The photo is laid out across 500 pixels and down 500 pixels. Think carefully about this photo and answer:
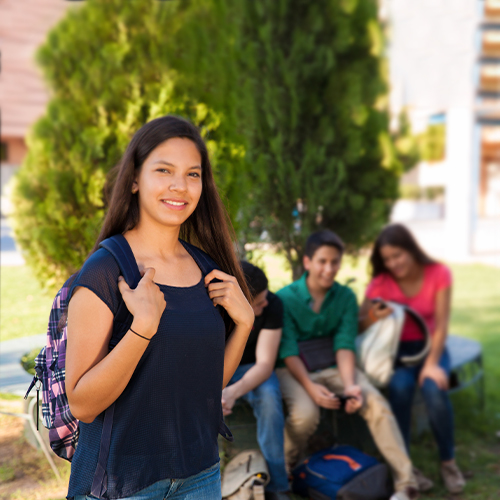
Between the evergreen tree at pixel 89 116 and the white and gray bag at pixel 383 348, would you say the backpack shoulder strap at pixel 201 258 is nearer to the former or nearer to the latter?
the white and gray bag at pixel 383 348

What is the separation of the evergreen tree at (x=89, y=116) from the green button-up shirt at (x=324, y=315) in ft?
2.82

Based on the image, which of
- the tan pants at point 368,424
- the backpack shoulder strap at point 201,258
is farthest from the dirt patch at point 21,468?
the backpack shoulder strap at point 201,258

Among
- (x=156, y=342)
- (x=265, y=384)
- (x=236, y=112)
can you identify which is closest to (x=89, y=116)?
(x=236, y=112)

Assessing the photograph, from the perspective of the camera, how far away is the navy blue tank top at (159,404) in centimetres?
139

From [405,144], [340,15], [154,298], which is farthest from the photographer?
[405,144]

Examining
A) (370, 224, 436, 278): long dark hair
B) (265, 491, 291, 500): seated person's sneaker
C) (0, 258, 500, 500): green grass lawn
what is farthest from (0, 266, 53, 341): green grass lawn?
(370, 224, 436, 278): long dark hair

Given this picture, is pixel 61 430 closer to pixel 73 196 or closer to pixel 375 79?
pixel 73 196

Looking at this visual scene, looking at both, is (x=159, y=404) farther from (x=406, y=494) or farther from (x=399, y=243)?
(x=399, y=243)

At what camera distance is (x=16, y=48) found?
11539 millimetres

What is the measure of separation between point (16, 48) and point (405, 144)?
30.0 feet

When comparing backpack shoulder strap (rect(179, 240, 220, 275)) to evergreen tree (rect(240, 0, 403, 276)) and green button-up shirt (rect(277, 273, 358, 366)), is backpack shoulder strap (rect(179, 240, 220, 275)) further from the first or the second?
evergreen tree (rect(240, 0, 403, 276))

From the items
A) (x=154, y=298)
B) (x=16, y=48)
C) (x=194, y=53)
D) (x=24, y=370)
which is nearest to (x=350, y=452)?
(x=24, y=370)

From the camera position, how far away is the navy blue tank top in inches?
54.6

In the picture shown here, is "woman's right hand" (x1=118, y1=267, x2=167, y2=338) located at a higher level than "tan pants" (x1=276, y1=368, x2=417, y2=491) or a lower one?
higher
